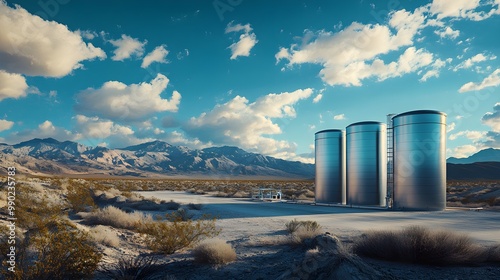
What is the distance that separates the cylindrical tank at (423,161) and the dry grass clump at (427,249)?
21049 mm

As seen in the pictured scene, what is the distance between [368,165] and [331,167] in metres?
4.70

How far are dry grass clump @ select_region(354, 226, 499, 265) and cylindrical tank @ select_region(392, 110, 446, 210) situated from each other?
69.1ft

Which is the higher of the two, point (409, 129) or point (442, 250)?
point (409, 129)

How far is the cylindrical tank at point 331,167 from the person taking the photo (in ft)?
118

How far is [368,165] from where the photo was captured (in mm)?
32375

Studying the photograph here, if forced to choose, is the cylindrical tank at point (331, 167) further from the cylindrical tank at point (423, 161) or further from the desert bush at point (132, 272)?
the desert bush at point (132, 272)

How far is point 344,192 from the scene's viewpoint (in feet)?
119

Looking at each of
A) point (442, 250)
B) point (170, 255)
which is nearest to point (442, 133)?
point (442, 250)

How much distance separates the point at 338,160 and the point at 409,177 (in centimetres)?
838

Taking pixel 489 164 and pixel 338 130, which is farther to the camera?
pixel 489 164

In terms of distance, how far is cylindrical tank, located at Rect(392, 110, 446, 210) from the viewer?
28189 millimetres

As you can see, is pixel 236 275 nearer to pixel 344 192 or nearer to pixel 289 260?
pixel 289 260

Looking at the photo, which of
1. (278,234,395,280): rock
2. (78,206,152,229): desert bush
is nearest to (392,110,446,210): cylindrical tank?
(78,206,152,229): desert bush

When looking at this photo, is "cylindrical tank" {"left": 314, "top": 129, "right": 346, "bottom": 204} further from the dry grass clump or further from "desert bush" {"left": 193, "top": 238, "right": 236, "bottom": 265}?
"desert bush" {"left": 193, "top": 238, "right": 236, "bottom": 265}
